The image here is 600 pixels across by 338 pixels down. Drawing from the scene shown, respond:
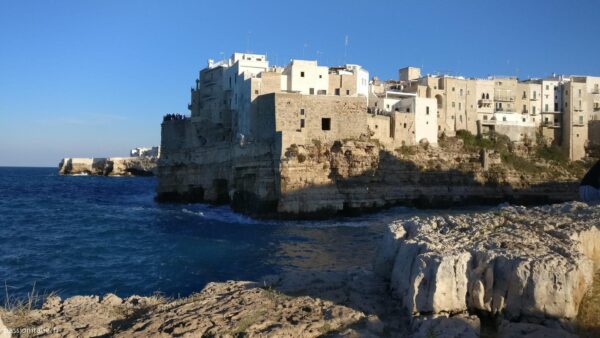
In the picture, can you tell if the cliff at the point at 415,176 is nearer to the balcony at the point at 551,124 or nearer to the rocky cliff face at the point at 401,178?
the rocky cliff face at the point at 401,178

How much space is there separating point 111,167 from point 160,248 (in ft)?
331

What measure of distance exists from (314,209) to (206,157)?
15.9 m

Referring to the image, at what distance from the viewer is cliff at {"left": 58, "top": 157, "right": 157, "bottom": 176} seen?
387 ft

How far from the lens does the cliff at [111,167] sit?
387 ft

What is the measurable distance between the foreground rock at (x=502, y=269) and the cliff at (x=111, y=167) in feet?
367

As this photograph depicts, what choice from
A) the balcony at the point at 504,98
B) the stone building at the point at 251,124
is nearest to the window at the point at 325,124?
the stone building at the point at 251,124

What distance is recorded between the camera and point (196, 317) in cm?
914

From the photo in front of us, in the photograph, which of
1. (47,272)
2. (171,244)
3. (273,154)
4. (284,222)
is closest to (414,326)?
(47,272)

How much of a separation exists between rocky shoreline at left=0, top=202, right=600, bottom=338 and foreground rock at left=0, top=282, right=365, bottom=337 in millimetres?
20

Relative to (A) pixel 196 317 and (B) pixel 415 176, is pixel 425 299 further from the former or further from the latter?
(B) pixel 415 176

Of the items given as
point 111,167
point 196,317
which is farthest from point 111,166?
point 196,317

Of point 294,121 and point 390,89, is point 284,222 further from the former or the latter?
point 390,89

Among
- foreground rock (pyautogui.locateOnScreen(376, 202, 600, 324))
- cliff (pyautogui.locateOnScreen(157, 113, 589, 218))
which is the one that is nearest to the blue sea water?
cliff (pyautogui.locateOnScreen(157, 113, 589, 218))

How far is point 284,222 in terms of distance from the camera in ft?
112
